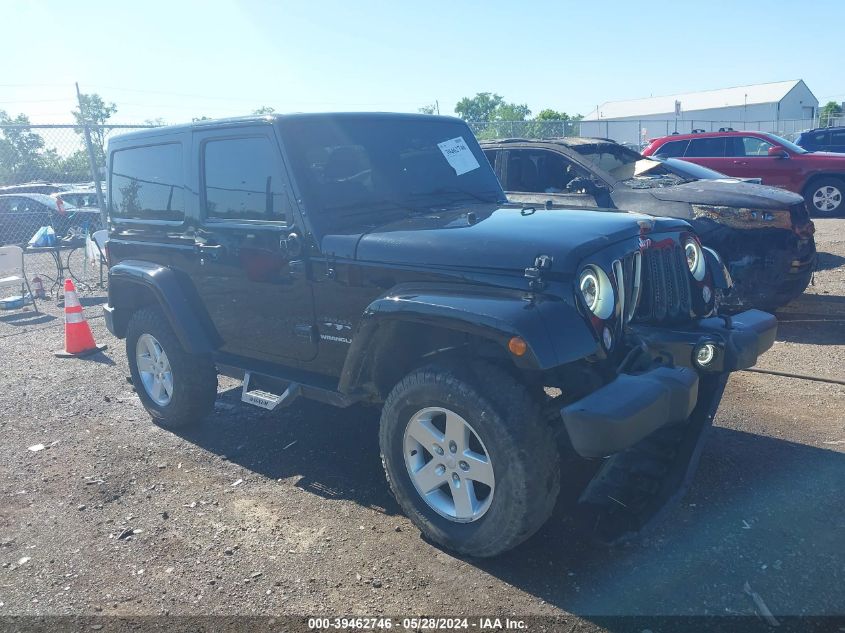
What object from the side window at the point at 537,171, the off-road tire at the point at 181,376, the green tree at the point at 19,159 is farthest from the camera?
the green tree at the point at 19,159

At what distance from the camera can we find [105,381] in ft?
21.7

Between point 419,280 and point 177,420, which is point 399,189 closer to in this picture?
point 419,280

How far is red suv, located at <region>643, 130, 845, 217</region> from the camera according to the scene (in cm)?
1362

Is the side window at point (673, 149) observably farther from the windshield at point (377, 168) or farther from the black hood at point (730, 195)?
the windshield at point (377, 168)

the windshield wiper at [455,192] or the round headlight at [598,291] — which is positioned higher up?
the windshield wiper at [455,192]

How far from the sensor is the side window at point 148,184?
15.8 feet

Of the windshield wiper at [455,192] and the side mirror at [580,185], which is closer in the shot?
the windshield wiper at [455,192]

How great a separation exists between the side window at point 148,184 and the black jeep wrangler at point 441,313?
21mm

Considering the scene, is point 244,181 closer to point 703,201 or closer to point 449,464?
point 449,464

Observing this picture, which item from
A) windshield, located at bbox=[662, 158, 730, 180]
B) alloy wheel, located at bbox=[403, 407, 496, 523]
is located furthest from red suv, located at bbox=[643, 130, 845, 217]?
alloy wheel, located at bbox=[403, 407, 496, 523]

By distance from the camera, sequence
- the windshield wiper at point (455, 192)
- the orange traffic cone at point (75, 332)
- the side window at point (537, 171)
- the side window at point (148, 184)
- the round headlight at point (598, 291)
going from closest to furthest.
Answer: the round headlight at point (598, 291) < the windshield wiper at point (455, 192) < the side window at point (148, 184) < the orange traffic cone at point (75, 332) < the side window at point (537, 171)

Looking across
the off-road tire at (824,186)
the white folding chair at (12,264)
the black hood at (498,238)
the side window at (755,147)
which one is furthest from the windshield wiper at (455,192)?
the off-road tire at (824,186)

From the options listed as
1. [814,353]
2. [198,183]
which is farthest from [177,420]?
[814,353]

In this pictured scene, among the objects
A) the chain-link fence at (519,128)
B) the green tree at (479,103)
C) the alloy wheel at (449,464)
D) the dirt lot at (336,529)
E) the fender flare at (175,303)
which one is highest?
the green tree at (479,103)
